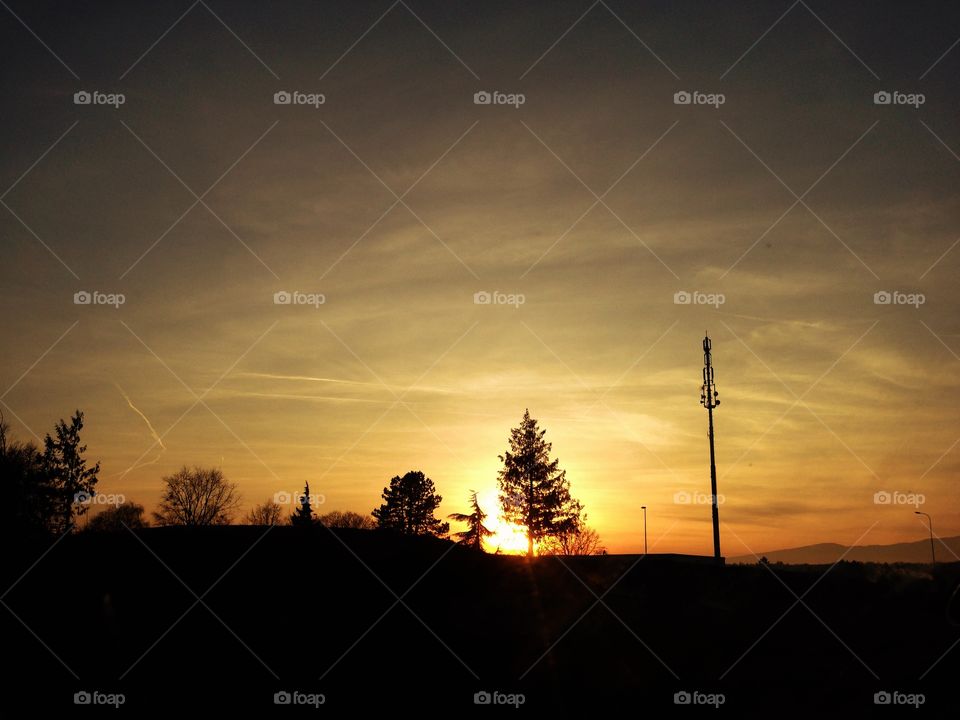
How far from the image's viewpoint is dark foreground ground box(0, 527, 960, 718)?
22.4 metres

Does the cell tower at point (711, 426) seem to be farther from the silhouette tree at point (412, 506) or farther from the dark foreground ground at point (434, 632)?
the silhouette tree at point (412, 506)

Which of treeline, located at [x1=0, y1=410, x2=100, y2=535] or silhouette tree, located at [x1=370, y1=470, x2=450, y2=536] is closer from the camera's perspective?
treeline, located at [x1=0, y1=410, x2=100, y2=535]

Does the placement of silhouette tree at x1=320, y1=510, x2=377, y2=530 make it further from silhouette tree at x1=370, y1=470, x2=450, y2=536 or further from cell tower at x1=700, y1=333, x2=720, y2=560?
cell tower at x1=700, y1=333, x2=720, y2=560

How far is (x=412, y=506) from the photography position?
94.5 meters

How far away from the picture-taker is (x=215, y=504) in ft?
339

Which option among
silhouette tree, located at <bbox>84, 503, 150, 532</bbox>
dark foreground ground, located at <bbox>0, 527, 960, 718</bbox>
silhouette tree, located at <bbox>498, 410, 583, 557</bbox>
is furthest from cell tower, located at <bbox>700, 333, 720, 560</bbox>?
silhouette tree, located at <bbox>84, 503, 150, 532</bbox>

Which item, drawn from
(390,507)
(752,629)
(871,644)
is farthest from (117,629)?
(390,507)

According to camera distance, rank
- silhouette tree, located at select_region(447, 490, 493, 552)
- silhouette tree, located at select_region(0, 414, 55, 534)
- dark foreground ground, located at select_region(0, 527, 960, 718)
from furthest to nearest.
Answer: silhouette tree, located at select_region(447, 490, 493, 552) < silhouette tree, located at select_region(0, 414, 55, 534) < dark foreground ground, located at select_region(0, 527, 960, 718)

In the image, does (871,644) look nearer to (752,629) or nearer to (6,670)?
(752,629)

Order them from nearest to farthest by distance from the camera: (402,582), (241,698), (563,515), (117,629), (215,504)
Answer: (241,698) → (117,629) → (402,582) → (563,515) → (215,504)

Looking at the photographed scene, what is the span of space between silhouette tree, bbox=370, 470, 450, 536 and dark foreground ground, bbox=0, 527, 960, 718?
55.0 m

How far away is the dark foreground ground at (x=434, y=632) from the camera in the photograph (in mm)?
22375

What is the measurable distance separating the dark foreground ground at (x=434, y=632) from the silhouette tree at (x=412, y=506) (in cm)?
5504

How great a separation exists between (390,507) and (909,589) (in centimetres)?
Result: 6828
